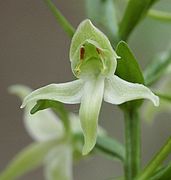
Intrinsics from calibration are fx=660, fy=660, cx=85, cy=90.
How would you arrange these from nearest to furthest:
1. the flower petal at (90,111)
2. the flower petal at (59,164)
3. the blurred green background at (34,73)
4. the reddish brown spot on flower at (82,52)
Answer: the flower petal at (90,111) < the reddish brown spot on flower at (82,52) < the flower petal at (59,164) < the blurred green background at (34,73)

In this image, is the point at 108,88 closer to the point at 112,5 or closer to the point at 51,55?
the point at 112,5

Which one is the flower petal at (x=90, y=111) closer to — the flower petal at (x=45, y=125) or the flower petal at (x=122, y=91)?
the flower petal at (x=122, y=91)

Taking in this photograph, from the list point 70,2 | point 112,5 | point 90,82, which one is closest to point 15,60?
point 70,2

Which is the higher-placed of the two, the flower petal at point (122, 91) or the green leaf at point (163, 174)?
the flower petal at point (122, 91)

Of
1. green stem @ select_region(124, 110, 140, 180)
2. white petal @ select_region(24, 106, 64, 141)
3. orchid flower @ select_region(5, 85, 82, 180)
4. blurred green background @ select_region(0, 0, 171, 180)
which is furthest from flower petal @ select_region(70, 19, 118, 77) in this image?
blurred green background @ select_region(0, 0, 171, 180)

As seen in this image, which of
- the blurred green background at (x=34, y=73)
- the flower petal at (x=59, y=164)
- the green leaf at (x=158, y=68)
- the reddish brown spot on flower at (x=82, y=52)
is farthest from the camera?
the blurred green background at (x=34, y=73)

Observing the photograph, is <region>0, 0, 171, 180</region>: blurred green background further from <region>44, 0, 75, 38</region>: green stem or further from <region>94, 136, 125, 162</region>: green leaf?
<region>44, 0, 75, 38</region>: green stem

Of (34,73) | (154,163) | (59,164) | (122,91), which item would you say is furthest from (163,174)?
(34,73)

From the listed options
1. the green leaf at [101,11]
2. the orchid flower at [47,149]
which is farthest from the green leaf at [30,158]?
the green leaf at [101,11]
